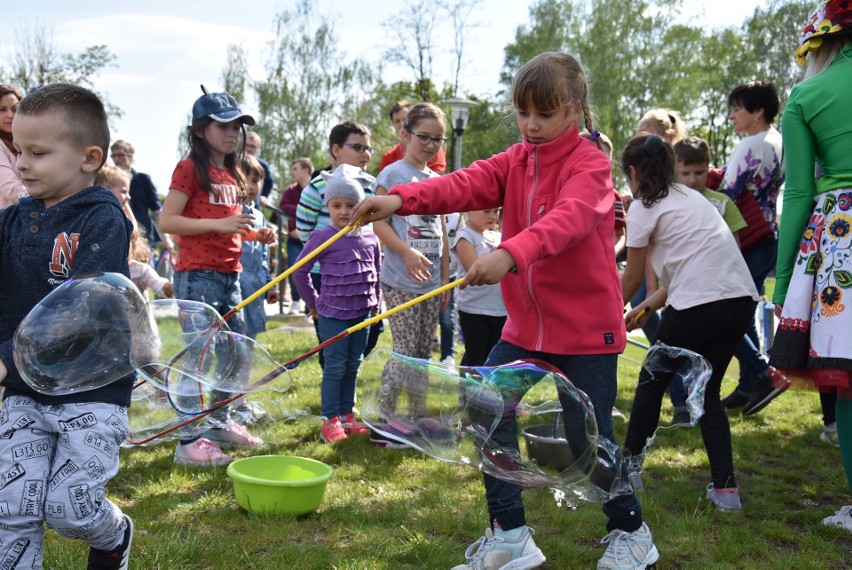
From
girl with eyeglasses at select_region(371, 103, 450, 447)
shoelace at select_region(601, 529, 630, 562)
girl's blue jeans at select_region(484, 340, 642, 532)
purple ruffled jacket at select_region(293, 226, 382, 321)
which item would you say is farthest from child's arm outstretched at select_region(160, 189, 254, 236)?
shoelace at select_region(601, 529, 630, 562)

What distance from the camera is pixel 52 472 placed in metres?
2.25

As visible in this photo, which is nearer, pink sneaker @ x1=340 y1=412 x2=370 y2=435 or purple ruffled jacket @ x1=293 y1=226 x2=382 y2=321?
purple ruffled jacket @ x1=293 y1=226 x2=382 y2=321

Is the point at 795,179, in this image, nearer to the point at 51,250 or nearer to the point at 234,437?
the point at 51,250

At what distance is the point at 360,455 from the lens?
14.4 ft

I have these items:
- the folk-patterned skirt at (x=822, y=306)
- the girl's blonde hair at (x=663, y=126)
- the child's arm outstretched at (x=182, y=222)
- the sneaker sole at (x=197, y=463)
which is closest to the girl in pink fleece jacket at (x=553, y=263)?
the folk-patterned skirt at (x=822, y=306)

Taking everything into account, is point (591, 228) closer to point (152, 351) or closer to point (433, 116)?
point (152, 351)

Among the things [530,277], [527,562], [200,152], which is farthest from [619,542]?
[200,152]

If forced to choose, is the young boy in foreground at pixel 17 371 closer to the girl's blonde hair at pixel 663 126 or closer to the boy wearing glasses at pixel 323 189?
the boy wearing glasses at pixel 323 189

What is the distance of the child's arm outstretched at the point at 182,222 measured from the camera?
3.83 metres

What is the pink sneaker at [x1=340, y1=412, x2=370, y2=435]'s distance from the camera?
191 inches

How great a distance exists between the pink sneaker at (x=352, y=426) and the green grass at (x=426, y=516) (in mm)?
199

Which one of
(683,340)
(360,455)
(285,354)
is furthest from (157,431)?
(285,354)

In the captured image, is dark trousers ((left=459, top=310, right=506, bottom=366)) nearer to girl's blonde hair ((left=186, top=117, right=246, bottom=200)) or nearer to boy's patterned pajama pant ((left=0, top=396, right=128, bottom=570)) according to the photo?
girl's blonde hair ((left=186, top=117, right=246, bottom=200))

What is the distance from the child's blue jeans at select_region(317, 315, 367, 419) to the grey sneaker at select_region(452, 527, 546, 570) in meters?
2.09
